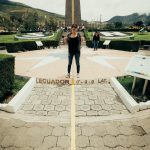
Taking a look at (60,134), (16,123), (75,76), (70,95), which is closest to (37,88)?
(70,95)

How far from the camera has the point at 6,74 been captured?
24.0ft

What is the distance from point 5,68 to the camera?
7.21m

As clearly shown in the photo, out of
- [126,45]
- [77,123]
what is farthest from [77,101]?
[126,45]

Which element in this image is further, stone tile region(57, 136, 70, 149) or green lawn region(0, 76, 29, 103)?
green lawn region(0, 76, 29, 103)

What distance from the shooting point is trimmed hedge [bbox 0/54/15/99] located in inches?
274

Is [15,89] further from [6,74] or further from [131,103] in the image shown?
[131,103]

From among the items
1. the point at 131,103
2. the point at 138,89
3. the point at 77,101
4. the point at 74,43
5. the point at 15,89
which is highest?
the point at 74,43

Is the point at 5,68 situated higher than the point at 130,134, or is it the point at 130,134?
the point at 5,68

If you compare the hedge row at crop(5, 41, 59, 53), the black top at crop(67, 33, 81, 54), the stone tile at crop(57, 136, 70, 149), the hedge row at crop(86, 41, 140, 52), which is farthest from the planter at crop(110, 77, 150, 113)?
the hedge row at crop(5, 41, 59, 53)

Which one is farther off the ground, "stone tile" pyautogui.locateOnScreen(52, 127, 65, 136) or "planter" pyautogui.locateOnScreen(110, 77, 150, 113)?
"planter" pyautogui.locateOnScreen(110, 77, 150, 113)

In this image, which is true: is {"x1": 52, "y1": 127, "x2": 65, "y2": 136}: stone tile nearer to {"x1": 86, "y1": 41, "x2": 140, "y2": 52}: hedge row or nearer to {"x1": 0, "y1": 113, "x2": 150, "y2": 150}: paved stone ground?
{"x1": 0, "y1": 113, "x2": 150, "y2": 150}: paved stone ground

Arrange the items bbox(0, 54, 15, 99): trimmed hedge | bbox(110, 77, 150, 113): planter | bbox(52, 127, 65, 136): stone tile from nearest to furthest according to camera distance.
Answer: bbox(52, 127, 65, 136): stone tile < bbox(110, 77, 150, 113): planter < bbox(0, 54, 15, 99): trimmed hedge

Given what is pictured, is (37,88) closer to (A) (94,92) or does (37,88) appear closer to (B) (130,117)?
(A) (94,92)

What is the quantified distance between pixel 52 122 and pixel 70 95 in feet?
6.84
